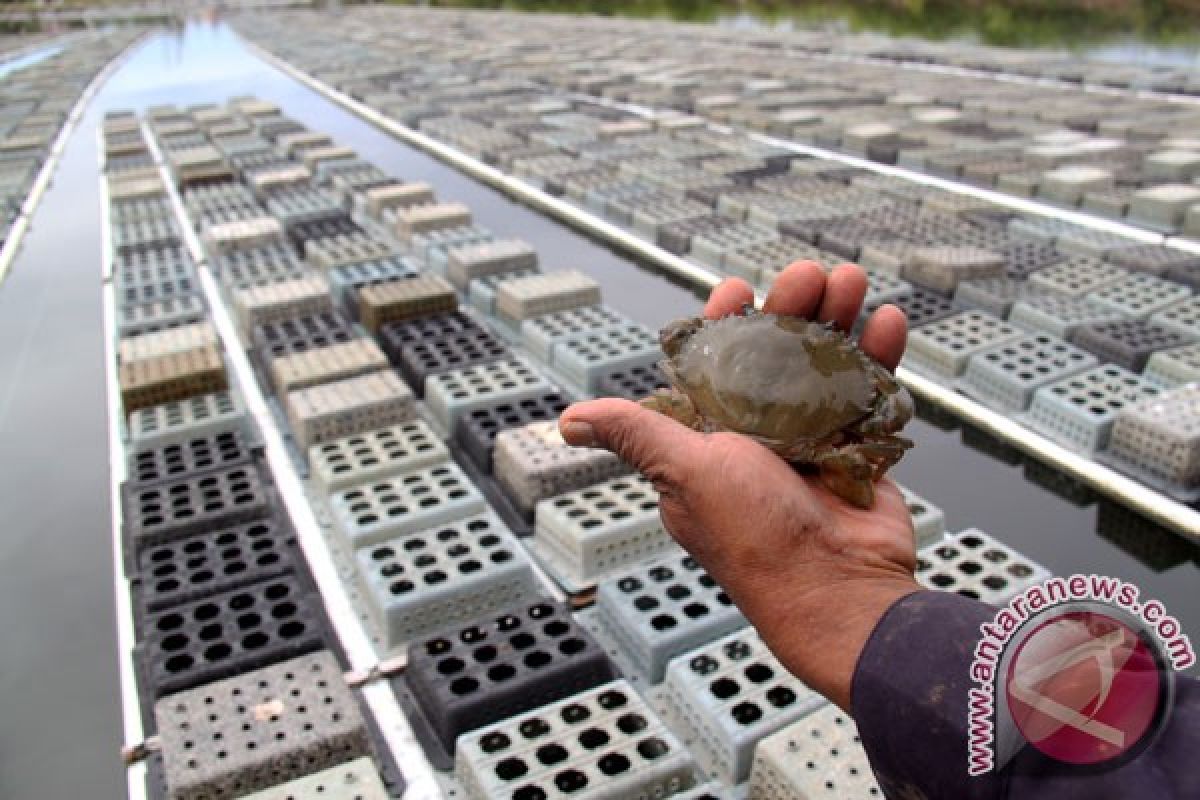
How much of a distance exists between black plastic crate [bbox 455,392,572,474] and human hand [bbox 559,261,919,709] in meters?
6.46

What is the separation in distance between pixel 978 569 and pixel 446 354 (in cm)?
764

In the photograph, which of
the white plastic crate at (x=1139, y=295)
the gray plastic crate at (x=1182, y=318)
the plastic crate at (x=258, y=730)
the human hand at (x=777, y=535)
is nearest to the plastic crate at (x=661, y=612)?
the plastic crate at (x=258, y=730)

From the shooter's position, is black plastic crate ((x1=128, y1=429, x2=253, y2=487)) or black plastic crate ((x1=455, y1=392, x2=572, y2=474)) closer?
black plastic crate ((x1=128, y1=429, x2=253, y2=487))

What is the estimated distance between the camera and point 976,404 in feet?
39.9

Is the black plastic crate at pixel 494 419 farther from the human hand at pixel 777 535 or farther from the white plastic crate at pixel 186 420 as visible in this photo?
the human hand at pixel 777 535

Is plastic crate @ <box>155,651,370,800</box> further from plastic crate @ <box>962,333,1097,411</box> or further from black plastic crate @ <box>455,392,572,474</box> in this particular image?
plastic crate @ <box>962,333,1097,411</box>

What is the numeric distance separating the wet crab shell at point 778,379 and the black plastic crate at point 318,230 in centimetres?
1401

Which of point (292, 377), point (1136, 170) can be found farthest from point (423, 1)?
point (292, 377)

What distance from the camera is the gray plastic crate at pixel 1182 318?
13.3m

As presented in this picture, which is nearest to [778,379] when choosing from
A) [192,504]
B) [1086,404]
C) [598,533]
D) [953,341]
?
[598,533]

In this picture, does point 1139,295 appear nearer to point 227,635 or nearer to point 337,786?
point 337,786

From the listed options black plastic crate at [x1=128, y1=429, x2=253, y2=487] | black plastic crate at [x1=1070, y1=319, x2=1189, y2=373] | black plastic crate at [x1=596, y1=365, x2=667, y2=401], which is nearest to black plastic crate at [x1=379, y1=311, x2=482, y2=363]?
black plastic crate at [x1=596, y1=365, x2=667, y2=401]

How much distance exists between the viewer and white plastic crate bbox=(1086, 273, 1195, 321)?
1402cm

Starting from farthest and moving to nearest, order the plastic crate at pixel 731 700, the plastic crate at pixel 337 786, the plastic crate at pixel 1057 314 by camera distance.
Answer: the plastic crate at pixel 1057 314 < the plastic crate at pixel 731 700 < the plastic crate at pixel 337 786
